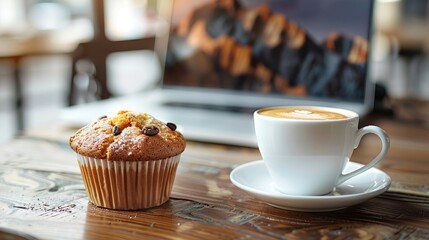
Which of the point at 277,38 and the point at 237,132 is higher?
the point at 277,38

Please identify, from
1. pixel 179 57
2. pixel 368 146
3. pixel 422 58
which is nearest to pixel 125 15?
pixel 422 58

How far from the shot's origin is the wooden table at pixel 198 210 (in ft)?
2.13

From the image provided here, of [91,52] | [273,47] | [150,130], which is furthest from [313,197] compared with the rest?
[91,52]

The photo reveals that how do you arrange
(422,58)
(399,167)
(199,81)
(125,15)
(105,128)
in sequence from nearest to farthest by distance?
(105,128)
(399,167)
(199,81)
(422,58)
(125,15)

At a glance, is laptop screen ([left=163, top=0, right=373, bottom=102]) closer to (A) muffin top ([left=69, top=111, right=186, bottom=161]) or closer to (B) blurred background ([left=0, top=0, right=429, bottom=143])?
(B) blurred background ([left=0, top=0, right=429, bottom=143])

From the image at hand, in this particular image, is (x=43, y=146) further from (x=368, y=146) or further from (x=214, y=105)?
(x=368, y=146)

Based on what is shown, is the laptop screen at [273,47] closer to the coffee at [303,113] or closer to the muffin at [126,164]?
the coffee at [303,113]

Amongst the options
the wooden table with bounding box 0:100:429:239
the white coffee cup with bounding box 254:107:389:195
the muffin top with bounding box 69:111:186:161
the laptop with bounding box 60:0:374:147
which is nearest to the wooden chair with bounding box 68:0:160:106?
the laptop with bounding box 60:0:374:147

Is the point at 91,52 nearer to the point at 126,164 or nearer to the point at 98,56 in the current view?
the point at 98,56

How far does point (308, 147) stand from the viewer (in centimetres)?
71

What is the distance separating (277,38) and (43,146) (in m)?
0.64

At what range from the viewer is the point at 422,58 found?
5.99 meters

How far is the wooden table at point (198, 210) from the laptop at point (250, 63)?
0.25 metres

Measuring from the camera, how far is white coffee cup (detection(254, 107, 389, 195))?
2.30 ft
